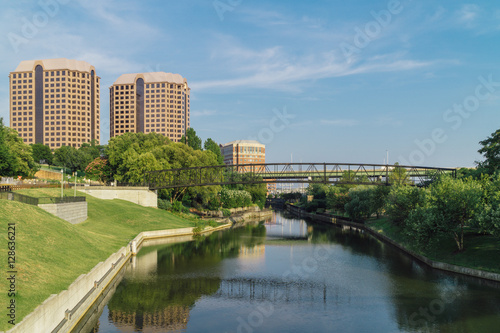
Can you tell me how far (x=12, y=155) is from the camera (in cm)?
7400

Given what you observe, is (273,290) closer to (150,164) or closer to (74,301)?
(74,301)

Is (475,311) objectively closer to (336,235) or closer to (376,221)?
(336,235)

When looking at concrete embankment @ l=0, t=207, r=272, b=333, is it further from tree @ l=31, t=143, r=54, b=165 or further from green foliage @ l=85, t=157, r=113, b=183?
tree @ l=31, t=143, r=54, b=165

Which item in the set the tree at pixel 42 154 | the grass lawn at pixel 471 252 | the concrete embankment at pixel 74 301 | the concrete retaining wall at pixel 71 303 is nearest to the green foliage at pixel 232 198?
the concrete embankment at pixel 74 301

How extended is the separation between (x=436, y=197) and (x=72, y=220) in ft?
168

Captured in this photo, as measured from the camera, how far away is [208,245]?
69125mm

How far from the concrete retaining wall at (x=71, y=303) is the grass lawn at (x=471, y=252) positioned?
1559 inches

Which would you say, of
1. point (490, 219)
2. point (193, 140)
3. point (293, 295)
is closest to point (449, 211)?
point (490, 219)

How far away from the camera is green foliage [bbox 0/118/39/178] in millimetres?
70250

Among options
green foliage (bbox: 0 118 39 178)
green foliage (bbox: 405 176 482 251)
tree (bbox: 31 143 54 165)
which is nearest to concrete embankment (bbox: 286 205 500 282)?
green foliage (bbox: 405 176 482 251)

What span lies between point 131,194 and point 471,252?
72.7 meters

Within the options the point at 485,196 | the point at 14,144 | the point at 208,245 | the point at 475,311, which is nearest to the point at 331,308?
the point at 475,311

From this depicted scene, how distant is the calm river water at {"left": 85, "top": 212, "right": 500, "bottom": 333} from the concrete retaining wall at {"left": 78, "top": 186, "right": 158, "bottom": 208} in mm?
36081

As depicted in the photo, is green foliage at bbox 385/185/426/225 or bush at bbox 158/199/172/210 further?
bush at bbox 158/199/172/210
